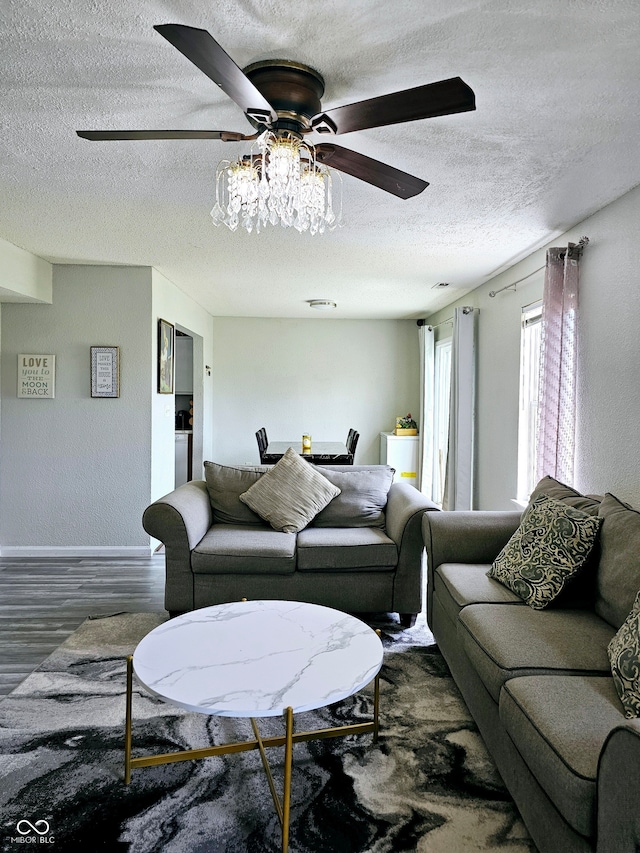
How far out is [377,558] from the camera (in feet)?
10.8

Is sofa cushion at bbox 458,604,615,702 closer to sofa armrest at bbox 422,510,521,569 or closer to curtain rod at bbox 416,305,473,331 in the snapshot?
sofa armrest at bbox 422,510,521,569

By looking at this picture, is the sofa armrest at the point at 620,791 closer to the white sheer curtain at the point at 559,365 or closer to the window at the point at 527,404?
the white sheer curtain at the point at 559,365

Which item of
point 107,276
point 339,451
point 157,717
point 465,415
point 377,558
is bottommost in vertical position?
point 157,717

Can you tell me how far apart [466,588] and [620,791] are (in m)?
1.37

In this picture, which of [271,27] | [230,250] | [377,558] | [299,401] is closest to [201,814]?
[377,558]

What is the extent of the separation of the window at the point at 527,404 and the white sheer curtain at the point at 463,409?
1.02 meters

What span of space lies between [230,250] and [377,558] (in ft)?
8.39

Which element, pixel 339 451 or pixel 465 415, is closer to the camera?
pixel 465 415

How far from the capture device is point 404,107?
1.63 meters

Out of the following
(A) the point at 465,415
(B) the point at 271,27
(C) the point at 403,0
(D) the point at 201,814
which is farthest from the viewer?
(A) the point at 465,415

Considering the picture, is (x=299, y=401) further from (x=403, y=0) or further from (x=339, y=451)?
(x=403, y=0)

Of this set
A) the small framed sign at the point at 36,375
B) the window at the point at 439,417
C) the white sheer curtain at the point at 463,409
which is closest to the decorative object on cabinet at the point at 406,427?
the window at the point at 439,417

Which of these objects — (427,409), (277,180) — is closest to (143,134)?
(277,180)

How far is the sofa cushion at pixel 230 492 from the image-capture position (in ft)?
12.5
